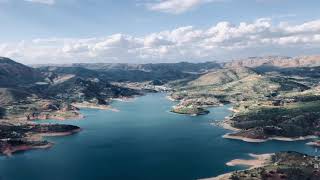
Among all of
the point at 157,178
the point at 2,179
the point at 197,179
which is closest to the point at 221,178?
the point at 197,179

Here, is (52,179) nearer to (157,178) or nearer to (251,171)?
(157,178)

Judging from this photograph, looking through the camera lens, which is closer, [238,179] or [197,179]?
[238,179]

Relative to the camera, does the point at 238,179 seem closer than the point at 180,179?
Yes

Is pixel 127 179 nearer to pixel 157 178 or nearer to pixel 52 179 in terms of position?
pixel 157 178

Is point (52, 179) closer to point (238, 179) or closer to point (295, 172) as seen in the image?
point (238, 179)

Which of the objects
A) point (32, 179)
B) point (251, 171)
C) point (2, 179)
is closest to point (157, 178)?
point (251, 171)

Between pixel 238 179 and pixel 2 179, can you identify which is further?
pixel 2 179

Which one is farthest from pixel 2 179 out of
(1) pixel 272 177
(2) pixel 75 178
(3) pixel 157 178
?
(1) pixel 272 177
